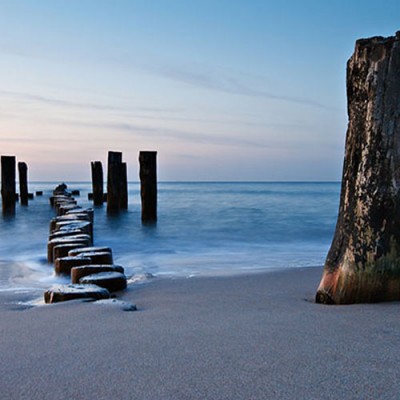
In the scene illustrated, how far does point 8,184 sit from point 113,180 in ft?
15.8

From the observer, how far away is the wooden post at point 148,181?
38.6 feet

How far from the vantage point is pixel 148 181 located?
1174cm

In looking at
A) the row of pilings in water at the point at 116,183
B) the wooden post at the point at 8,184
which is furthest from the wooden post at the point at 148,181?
the wooden post at the point at 8,184

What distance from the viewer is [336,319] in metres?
2.06

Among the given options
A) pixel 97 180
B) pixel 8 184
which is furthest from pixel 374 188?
pixel 97 180

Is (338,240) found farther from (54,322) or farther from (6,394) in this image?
(6,394)

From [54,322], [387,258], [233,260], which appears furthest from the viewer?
[233,260]

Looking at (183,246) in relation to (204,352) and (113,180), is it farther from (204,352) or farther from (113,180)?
(204,352)

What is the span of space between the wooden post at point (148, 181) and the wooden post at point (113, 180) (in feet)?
7.03

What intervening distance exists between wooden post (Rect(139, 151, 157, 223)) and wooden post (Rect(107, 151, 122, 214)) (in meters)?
2.14

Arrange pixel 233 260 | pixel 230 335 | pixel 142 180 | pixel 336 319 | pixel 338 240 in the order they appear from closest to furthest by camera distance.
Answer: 1. pixel 230 335
2. pixel 336 319
3. pixel 338 240
4. pixel 233 260
5. pixel 142 180

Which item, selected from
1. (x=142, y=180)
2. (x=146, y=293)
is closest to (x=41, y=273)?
(x=146, y=293)

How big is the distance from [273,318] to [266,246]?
240 inches

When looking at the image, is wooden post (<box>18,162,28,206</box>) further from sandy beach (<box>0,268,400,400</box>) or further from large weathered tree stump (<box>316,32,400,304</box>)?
large weathered tree stump (<box>316,32,400,304</box>)
